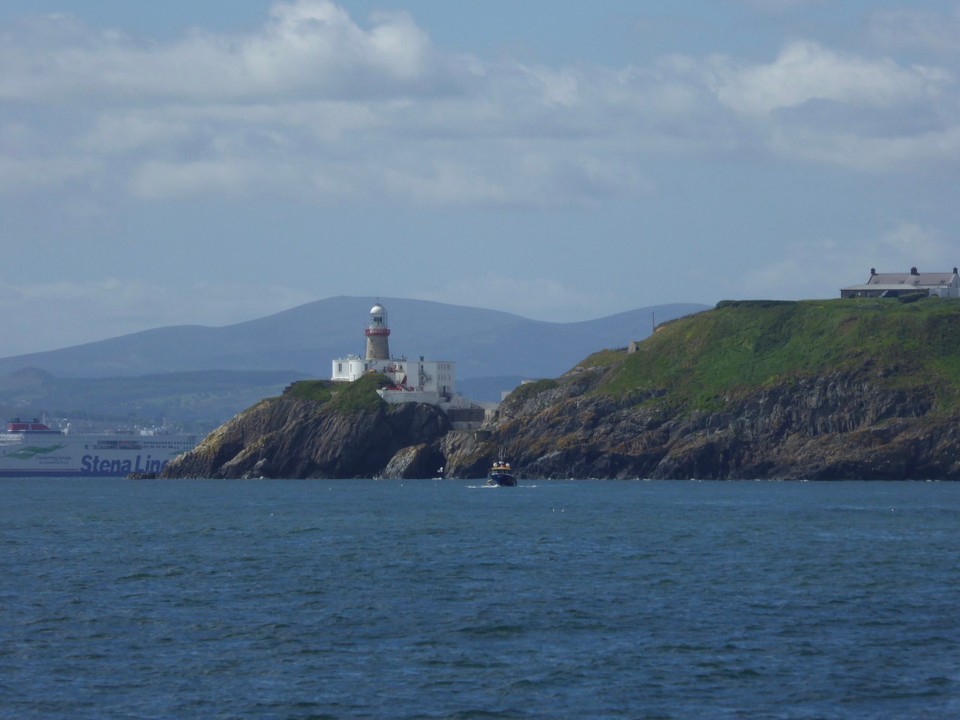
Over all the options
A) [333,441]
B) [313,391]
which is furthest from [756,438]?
[313,391]

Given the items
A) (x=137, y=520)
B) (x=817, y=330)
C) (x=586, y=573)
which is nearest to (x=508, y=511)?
(x=137, y=520)

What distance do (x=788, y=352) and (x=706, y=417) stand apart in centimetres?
1719

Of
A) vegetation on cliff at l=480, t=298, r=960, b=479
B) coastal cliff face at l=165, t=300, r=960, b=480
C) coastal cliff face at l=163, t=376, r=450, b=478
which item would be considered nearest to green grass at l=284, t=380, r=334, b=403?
coastal cliff face at l=163, t=376, r=450, b=478

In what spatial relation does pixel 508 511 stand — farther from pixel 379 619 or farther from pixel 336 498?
pixel 379 619

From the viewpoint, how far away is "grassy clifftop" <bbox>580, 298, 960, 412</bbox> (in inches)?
Answer: 6353

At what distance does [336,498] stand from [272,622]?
82.2 metres

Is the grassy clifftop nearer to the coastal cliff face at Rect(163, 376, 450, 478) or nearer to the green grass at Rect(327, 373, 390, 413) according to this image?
the coastal cliff face at Rect(163, 376, 450, 478)

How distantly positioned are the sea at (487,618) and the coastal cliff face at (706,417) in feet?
183

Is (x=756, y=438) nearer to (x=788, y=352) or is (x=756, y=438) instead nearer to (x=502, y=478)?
(x=788, y=352)

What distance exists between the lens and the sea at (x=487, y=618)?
38.1 meters

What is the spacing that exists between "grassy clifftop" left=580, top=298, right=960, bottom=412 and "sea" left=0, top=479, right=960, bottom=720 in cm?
6338

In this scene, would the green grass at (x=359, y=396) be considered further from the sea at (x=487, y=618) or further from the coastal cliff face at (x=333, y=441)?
the sea at (x=487, y=618)

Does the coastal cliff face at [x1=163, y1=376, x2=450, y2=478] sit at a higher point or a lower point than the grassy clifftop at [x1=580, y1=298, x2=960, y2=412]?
lower

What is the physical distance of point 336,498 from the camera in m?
132
